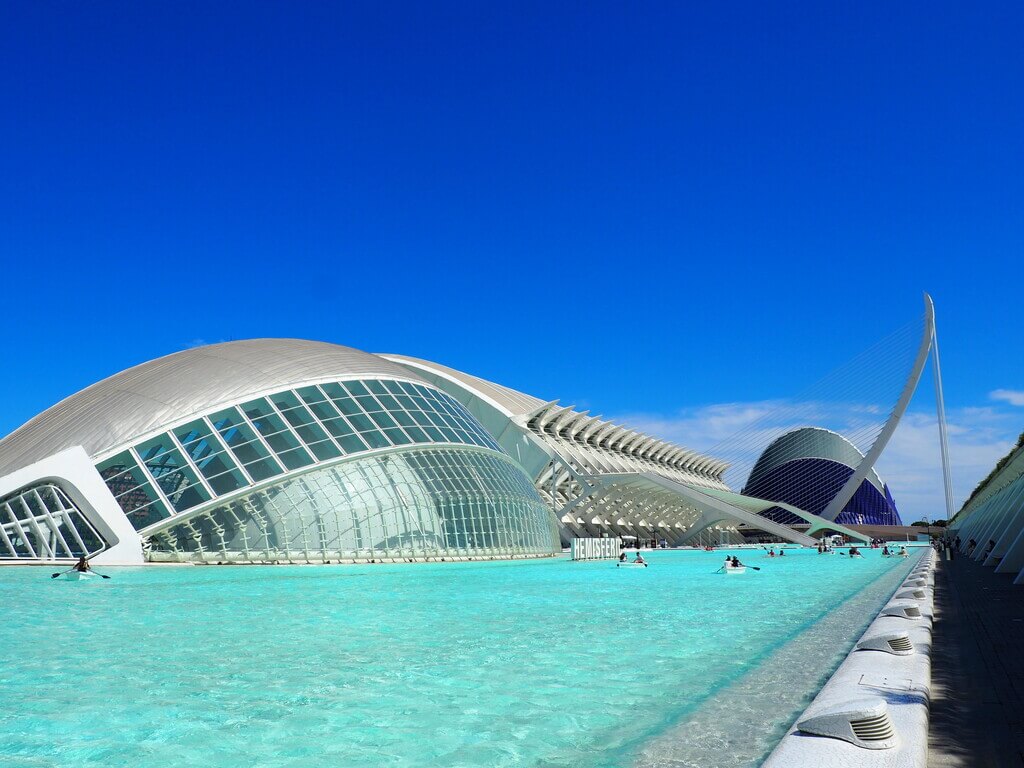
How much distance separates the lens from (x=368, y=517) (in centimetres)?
2958

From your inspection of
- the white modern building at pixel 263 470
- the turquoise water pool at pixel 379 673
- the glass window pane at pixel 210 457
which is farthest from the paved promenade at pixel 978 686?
the glass window pane at pixel 210 457

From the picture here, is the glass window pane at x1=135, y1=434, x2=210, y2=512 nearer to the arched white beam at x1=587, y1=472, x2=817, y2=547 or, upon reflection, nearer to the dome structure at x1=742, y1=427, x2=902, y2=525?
the arched white beam at x1=587, y1=472, x2=817, y2=547

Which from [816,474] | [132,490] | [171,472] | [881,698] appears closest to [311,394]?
[171,472]

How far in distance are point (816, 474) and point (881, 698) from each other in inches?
5735

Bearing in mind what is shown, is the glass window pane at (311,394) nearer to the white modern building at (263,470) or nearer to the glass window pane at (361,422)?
the white modern building at (263,470)

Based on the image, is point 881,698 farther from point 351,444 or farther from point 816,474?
point 816,474

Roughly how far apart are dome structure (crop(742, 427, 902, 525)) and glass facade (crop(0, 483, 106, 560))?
12338 centimetres

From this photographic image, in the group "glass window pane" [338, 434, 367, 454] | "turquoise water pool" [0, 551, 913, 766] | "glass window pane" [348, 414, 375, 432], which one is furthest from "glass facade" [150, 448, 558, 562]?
"turquoise water pool" [0, 551, 913, 766]

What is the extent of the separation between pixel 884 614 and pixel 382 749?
25.6 feet

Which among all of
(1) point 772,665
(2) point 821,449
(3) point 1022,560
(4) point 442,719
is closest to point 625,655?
(1) point 772,665

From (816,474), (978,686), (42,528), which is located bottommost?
(978,686)

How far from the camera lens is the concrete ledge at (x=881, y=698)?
420 cm

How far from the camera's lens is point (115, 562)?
25531mm

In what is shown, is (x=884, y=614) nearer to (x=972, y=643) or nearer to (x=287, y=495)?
(x=972, y=643)
